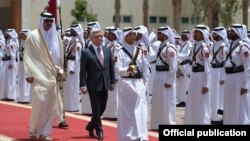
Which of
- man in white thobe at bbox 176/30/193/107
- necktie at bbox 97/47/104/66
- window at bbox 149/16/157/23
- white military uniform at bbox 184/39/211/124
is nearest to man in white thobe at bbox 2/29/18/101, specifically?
man in white thobe at bbox 176/30/193/107

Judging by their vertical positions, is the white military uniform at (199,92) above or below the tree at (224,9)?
below

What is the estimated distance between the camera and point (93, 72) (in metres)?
13.4

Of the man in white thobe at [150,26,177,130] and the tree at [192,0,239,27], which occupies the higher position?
the tree at [192,0,239,27]

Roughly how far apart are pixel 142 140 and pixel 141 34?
334 cm

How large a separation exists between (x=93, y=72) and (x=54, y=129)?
Answer: 7.50 feet

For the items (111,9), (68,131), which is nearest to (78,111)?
(68,131)

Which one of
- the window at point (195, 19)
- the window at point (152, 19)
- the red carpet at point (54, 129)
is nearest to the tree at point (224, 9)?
the window at point (195, 19)

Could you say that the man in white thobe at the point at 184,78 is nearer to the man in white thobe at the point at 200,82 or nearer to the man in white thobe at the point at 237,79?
the man in white thobe at the point at 200,82

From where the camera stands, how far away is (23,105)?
21.0m

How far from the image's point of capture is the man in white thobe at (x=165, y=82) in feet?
48.9

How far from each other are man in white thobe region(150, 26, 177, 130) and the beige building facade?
3053 cm

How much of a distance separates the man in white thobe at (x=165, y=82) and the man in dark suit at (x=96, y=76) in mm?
1701

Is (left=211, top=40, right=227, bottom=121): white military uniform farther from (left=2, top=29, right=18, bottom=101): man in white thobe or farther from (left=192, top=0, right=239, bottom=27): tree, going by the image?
(left=192, top=0, right=239, bottom=27): tree

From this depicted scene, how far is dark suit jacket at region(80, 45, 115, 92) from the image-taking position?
43.5 ft
